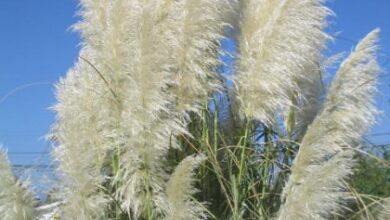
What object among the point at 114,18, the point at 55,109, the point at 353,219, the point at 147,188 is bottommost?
the point at 353,219

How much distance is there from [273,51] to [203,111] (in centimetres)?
39

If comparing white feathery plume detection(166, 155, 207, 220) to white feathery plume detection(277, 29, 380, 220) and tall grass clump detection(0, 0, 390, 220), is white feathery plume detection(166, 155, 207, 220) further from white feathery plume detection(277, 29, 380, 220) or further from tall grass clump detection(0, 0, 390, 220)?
white feathery plume detection(277, 29, 380, 220)

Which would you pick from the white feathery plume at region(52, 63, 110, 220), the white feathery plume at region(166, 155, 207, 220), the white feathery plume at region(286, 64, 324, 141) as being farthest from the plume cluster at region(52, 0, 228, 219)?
the white feathery plume at region(286, 64, 324, 141)

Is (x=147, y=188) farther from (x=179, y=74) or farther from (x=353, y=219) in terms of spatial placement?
(x=353, y=219)

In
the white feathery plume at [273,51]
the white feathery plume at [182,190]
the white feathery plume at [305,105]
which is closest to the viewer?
the white feathery plume at [182,190]

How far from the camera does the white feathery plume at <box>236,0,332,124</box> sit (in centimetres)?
305

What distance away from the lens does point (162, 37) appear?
2992 millimetres

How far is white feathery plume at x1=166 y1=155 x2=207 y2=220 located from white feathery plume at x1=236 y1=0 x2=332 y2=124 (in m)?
0.61

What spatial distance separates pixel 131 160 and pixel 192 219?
336 millimetres

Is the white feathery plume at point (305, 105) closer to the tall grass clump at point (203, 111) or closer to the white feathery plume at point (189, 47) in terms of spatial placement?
the tall grass clump at point (203, 111)

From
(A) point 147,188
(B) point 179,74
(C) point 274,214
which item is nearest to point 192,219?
(A) point 147,188

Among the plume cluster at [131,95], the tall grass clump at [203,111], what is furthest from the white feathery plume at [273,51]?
the plume cluster at [131,95]

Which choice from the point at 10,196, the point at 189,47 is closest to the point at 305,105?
the point at 189,47

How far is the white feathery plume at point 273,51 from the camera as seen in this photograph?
10.0 feet
